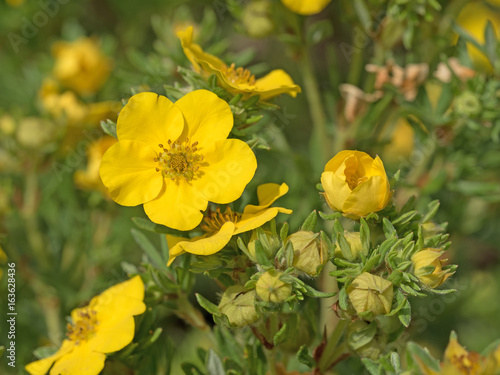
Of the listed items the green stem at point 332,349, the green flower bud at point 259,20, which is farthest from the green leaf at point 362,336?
the green flower bud at point 259,20

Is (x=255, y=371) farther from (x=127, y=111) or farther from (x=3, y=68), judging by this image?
(x=3, y=68)

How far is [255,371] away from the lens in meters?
2.35

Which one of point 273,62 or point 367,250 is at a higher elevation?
point 367,250

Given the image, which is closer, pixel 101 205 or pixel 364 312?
pixel 364 312

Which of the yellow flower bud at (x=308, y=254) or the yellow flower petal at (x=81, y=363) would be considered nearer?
the yellow flower bud at (x=308, y=254)

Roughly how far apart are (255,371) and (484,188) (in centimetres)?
162

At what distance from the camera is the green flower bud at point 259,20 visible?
9.70 ft

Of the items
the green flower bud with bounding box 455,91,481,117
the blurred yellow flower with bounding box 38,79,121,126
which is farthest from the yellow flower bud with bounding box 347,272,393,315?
the blurred yellow flower with bounding box 38,79,121,126

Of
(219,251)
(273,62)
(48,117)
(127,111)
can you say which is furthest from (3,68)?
(219,251)

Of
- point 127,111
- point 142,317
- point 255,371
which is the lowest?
point 255,371

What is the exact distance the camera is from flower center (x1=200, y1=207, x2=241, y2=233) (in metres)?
2.03

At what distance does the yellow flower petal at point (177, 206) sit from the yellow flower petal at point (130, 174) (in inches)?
1.5

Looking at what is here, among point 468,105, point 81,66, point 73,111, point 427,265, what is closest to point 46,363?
point 427,265

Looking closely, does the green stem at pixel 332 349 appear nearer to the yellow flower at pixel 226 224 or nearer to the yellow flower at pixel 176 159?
the yellow flower at pixel 226 224
